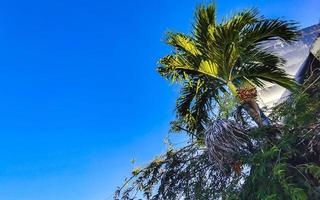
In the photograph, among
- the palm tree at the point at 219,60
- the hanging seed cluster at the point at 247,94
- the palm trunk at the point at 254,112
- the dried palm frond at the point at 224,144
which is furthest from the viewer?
the palm tree at the point at 219,60

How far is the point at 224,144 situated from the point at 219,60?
1971 millimetres

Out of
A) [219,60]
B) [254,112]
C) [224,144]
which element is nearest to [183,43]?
[219,60]

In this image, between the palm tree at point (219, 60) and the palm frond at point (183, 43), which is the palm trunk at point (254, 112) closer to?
the palm tree at point (219, 60)

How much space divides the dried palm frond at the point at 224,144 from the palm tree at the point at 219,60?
39.5 inches

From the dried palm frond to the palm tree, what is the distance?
1003 mm

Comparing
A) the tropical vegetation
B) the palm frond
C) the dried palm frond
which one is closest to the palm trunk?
the tropical vegetation

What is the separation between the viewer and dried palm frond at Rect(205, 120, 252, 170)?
545 cm

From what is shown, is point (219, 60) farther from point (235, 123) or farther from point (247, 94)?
point (235, 123)

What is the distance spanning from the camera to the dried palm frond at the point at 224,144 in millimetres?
5453

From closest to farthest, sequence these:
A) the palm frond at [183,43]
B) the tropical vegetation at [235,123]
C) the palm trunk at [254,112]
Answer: the tropical vegetation at [235,123] < the palm trunk at [254,112] < the palm frond at [183,43]

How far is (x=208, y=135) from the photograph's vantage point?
555 cm

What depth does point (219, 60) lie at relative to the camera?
6.92 m

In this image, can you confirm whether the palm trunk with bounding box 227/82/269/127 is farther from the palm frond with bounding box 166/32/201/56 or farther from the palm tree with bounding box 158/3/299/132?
the palm frond with bounding box 166/32/201/56

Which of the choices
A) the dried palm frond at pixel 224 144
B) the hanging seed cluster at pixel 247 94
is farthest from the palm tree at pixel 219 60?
the dried palm frond at pixel 224 144
